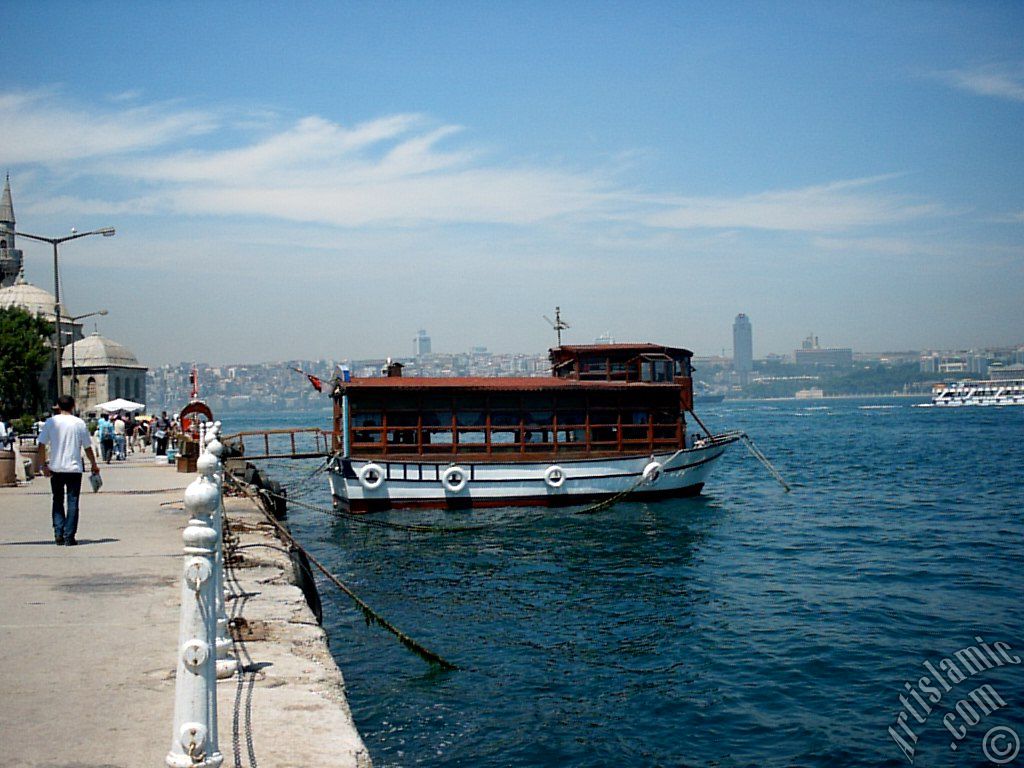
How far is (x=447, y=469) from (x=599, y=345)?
7.16 metres

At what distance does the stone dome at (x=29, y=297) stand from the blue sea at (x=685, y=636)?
69.8 metres

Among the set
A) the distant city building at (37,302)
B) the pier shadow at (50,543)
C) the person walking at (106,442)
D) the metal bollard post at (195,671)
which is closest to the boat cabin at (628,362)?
the person walking at (106,442)

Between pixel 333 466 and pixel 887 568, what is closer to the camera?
pixel 887 568

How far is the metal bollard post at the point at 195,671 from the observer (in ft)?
14.6

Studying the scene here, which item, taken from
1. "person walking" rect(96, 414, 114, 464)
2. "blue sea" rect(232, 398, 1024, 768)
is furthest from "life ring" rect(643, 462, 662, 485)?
"person walking" rect(96, 414, 114, 464)

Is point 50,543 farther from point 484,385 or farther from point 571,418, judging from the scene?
point 571,418

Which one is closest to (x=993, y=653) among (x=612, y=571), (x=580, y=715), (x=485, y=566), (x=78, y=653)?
(x=580, y=715)

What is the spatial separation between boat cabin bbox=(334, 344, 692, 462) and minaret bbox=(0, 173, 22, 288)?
79.9m

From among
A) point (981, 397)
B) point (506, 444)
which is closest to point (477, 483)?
point (506, 444)

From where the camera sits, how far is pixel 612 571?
18.4 m

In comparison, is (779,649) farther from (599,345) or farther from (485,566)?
(599,345)

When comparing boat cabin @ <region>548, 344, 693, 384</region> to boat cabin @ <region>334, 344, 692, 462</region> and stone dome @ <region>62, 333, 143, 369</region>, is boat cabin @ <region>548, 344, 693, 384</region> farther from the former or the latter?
stone dome @ <region>62, 333, 143, 369</region>

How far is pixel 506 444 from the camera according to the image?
93.7ft

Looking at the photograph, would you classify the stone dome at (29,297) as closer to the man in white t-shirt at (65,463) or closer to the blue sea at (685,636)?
the blue sea at (685,636)
